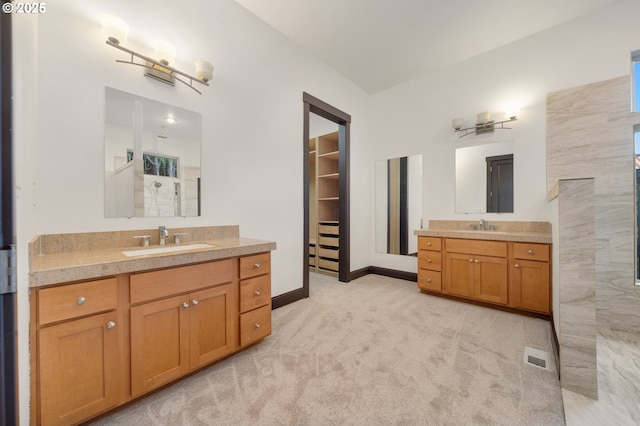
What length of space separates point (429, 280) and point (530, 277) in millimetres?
1042

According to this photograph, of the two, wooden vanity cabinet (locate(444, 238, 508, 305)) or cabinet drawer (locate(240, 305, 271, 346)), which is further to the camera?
A: wooden vanity cabinet (locate(444, 238, 508, 305))

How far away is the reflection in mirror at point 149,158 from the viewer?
71.4 inches

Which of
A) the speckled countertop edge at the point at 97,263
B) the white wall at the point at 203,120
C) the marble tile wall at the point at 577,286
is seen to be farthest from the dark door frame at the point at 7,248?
the marble tile wall at the point at 577,286

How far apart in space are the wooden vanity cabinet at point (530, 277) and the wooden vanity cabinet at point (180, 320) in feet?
9.36

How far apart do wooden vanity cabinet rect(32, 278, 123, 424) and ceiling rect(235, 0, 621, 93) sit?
288cm

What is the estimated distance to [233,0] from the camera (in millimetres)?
2504

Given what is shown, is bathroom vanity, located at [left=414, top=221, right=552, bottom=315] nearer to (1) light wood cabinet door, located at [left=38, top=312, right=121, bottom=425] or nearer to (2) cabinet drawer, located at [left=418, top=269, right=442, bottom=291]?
(2) cabinet drawer, located at [left=418, top=269, right=442, bottom=291]

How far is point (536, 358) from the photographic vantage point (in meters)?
1.91

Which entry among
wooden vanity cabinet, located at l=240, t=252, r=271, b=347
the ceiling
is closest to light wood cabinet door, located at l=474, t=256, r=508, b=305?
wooden vanity cabinet, located at l=240, t=252, r=271, b=347

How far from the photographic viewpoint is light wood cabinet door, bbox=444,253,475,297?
2.99 m

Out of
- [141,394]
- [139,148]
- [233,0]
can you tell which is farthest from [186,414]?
[233,0]

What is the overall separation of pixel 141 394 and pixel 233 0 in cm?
334

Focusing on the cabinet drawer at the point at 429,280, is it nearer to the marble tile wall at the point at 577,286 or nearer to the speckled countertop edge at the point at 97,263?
the marble tile wall at the point at 577,286

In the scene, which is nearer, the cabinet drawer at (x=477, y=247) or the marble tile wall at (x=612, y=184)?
the marble tile wall at (x=612, y=184)
